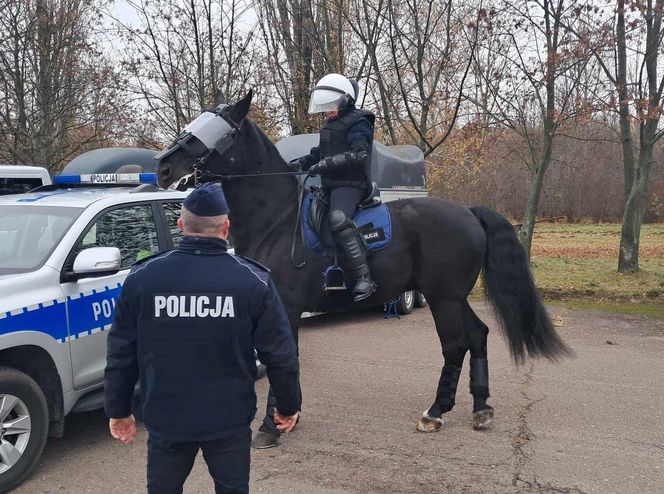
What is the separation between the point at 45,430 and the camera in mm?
4180

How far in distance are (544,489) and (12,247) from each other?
419cm

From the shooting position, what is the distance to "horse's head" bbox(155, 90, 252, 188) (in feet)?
15.1

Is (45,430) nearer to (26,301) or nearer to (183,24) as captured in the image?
(26,301)

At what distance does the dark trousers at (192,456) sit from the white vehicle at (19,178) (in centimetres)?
668

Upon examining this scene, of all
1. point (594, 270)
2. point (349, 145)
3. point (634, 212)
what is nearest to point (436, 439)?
point (349, 145)

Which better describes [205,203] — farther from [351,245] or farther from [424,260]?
[424,260]

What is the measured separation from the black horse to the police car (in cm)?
98

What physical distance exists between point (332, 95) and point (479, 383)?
271 cm

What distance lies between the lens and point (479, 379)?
5.32 meters

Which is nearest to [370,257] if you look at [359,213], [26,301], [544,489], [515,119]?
[359,213]

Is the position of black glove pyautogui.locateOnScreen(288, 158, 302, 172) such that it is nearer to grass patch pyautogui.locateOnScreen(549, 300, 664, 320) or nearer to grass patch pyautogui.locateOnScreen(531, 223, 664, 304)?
grass patch pyautogui.locateOnScreen(549, 300, 664, 320)

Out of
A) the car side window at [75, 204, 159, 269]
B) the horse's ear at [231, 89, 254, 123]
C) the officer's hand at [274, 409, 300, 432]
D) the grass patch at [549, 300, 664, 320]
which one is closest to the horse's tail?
the horse's ear at [231, 89, 254, 123]

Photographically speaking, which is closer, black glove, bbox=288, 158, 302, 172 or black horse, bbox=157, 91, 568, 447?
black horse, bbox=157, 91, 568, 447

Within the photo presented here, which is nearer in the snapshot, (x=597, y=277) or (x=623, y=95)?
(x=623, y=95)
